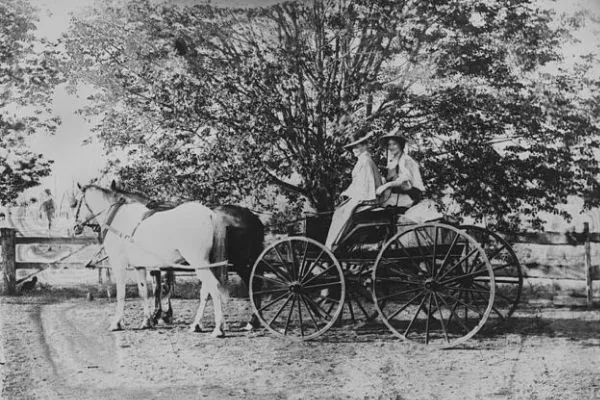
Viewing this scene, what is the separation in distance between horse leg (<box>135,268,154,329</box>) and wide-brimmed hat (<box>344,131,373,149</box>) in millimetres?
1618

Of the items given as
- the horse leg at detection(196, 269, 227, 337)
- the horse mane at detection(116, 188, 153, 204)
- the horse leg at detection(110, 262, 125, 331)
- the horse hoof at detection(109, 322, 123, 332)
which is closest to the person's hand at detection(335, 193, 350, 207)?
the horse leg at detection(196, 269, 227, 337)

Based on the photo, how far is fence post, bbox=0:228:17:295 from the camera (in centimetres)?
360

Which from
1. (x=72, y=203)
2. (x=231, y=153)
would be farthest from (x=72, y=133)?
(x=231, y=153)

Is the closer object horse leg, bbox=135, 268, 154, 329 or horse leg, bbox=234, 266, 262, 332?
horse leg, bbox=135, 268, 154, 329

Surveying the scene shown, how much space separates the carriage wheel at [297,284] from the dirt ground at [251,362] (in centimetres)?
15

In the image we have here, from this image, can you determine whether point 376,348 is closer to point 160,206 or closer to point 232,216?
point 232,216

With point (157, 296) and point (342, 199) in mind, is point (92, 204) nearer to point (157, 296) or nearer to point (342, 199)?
point (157, 296)

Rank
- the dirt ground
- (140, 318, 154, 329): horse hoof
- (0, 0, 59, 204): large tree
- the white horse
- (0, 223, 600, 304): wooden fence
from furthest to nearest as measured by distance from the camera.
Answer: the white horse → (140, 318, 154, 329): horse hoof → (0, 223, 600, 304): wooden fence → (0, 0, 59, 204): large tree → the dirt ground

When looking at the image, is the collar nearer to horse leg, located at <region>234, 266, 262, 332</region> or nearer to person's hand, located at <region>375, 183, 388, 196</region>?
person's hand, located at <region>375, 183, 388, 196</region>

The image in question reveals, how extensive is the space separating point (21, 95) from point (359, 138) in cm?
194

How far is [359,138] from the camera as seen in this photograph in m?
3.79

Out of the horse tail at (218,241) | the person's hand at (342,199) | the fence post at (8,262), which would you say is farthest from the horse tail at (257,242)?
the fence post at (8,262)

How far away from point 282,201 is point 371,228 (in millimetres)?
608

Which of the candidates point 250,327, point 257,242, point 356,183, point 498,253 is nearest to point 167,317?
point 250,327
